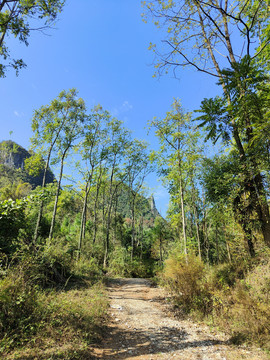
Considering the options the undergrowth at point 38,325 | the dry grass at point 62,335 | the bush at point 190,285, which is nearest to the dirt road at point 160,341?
the dry grass at point 62,335

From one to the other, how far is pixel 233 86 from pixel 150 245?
32.1m

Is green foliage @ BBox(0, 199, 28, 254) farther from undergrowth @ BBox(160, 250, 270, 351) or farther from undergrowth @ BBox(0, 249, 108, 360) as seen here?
undergrowth @ BBox(160, 250, 270, 351)

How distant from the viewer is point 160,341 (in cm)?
445

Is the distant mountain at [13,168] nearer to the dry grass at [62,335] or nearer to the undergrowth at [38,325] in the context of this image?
the undergrowth at [38,325]

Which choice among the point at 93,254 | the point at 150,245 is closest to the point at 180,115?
the point at 93,254

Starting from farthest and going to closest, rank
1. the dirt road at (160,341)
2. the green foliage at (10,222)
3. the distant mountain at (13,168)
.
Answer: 1. the distant mountain at (13,168)
2. the green foliage at (10,222)
3. the dirt road at (160,341)

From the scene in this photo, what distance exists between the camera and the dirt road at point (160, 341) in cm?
379

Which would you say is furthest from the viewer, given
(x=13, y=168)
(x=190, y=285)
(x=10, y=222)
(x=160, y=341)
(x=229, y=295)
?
(x=13, y=168)

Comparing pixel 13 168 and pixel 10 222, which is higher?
pixel 13 168

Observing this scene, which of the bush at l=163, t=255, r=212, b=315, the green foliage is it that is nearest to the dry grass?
the green foliage

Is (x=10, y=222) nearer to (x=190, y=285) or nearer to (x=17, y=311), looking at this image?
(x=17, y=311)

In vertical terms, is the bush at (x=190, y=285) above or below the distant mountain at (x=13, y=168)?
below

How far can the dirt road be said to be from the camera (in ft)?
12.4

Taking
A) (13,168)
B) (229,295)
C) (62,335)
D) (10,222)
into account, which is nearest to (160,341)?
(62,335)
